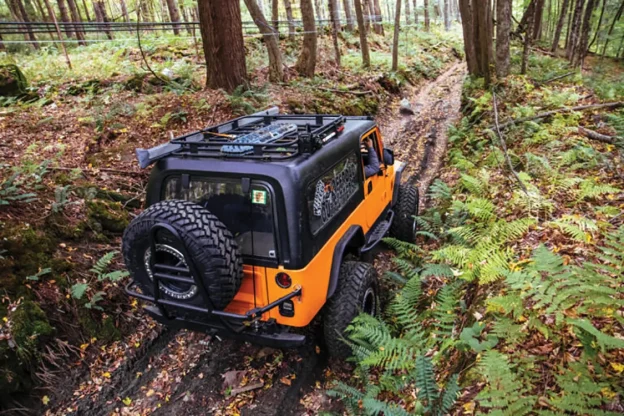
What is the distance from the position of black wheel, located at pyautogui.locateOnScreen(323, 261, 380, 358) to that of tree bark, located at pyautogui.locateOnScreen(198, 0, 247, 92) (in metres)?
7.64

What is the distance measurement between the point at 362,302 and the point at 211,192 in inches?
83.0

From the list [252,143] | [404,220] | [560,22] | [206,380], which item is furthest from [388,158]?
[560,22]

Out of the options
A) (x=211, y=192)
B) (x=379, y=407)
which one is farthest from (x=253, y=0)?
(x=379, y=407)

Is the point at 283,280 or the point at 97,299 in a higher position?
the point at 283,280

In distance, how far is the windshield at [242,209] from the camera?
3.79 metres

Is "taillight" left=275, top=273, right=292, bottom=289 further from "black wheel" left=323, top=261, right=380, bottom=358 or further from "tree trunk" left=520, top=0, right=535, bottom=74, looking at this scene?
"tree trunk" left=520, top=0, right=535, bottom=74

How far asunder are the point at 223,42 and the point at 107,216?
5872 mm

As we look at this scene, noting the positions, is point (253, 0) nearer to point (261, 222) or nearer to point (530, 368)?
point (261, 222)

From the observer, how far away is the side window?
4020 mm

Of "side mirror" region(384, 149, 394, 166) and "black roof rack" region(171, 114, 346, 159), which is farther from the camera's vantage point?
"side mirror" region(384, 149, 394, 166)

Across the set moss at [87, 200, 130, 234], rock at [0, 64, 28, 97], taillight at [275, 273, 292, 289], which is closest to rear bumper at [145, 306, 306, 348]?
taillight at [275, 273, 292, 289]

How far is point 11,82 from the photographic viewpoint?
33.9 feet

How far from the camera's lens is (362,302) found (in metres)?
4.46

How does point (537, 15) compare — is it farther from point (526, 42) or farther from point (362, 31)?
point (526, 42)
